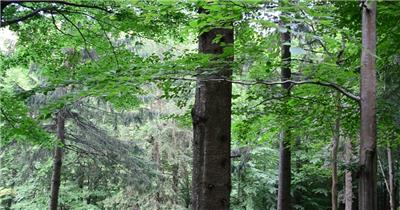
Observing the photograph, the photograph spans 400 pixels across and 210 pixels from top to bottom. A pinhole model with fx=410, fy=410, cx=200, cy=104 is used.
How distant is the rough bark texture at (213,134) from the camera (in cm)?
351

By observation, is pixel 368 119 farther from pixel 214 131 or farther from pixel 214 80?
pixel 214 131

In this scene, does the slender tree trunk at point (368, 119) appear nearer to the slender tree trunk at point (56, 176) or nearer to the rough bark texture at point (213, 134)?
the rough bark texture at point (213, 134)

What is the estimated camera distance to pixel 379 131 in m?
5.77

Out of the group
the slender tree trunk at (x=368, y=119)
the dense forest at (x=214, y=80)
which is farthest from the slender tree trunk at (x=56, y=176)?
the slender tree trunk at (x=368, y=119)

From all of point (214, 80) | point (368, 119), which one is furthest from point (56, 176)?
point (368, 119)

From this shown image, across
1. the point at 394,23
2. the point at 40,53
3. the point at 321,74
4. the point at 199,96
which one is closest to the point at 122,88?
the point at 199,96

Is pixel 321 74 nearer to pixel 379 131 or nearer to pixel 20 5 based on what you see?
pixel 379 131

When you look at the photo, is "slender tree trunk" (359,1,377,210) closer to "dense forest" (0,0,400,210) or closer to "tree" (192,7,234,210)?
"dense forest" (0,0,400,210)

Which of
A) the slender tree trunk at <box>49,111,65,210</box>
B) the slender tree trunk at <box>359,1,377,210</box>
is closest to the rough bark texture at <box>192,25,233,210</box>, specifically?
the slender tree trunk at <box>359,1,377,210</box>

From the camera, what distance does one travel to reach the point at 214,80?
3.09 meters

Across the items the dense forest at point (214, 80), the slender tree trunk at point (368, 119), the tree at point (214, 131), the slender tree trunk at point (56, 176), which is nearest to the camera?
the slender tree trunk at point (368, 119)

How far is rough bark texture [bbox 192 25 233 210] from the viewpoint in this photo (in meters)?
3.51

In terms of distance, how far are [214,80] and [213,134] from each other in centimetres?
66

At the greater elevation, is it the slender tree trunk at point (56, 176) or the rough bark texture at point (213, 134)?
the rough bark texture at point (213, 134)
